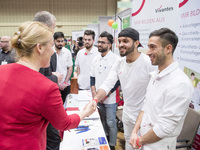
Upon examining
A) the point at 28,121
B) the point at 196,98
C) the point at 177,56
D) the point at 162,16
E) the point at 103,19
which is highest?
the point at 103,19

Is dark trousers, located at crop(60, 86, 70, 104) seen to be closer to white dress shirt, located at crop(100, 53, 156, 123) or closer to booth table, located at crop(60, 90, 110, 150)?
booth table, located at crop(60, 90, 110, 150)

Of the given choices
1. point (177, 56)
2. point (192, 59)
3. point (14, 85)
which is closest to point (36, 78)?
point (14, 85)

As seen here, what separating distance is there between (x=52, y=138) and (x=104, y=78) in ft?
3.78

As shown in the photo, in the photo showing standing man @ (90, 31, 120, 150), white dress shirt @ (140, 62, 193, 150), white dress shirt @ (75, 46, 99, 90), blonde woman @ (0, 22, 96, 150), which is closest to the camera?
blonde woman @ (0, 22, 96, 150)

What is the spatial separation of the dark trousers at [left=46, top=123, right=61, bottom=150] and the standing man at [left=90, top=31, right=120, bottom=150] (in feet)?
2.94

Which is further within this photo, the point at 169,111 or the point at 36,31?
the point at 169,111

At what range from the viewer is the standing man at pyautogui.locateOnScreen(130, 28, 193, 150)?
112 cm

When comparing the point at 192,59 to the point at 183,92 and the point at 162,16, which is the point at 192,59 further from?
the point at 183,92

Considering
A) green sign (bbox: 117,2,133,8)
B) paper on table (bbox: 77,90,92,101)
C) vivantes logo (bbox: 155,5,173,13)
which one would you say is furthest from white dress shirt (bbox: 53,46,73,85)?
vivantes logo (bbox: 155,5,173,13)

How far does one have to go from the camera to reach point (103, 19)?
21.9ft

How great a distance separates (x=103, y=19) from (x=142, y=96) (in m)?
5.49

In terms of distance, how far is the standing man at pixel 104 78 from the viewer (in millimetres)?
2443

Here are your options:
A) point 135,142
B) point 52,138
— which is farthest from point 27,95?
point 52,138

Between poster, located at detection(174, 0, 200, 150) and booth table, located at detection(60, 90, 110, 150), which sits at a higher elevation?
poster, located at detection(174, 0, 200, 150)
